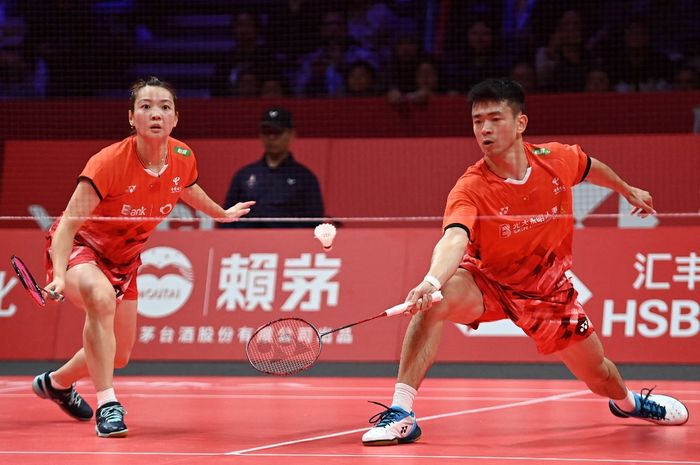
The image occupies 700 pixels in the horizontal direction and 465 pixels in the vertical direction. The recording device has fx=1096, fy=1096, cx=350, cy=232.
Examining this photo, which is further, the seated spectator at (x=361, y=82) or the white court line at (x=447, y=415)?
the seated spectator at (x=361, y=82)

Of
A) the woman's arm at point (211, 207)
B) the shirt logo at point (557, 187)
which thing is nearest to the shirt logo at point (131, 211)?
the woman's arm at point (211, 207)

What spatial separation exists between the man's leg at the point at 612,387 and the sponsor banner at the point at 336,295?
276cm

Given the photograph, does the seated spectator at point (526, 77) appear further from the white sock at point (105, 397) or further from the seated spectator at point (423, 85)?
the white sock at point (105, 397)

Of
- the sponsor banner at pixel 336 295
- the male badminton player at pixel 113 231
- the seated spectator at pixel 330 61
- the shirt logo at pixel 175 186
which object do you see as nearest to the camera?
the male badminton player at pixel 113 231

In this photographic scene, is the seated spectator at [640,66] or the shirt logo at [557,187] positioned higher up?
the seated spectator at [640,66]

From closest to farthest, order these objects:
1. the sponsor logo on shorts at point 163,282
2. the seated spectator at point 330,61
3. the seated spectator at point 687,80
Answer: the sponsor logo on shorts at point 163,282 → the seated spectator at point 687,80 → the seated spectator at point 330,61

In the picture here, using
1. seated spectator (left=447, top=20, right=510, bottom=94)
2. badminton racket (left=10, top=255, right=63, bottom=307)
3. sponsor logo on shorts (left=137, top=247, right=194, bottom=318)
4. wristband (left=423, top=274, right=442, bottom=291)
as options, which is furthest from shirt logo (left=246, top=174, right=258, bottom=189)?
wristband (left=423, top=274, right=442, bottom=291)

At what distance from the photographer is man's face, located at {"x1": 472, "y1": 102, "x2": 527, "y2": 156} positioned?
506 centimetres

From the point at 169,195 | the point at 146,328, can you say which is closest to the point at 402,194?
the point at 146,328

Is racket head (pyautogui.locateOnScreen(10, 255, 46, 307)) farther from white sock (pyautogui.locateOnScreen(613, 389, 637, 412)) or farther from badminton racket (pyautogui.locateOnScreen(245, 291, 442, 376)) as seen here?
white sock (pyautogui.locateOnScreen(613, 389, 637, 412))

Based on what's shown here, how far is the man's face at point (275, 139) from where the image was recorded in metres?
9.49

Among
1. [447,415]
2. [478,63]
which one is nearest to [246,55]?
A: [478,63]

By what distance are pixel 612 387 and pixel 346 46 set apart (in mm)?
7488

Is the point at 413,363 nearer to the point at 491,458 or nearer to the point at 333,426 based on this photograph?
the point at 491,458
